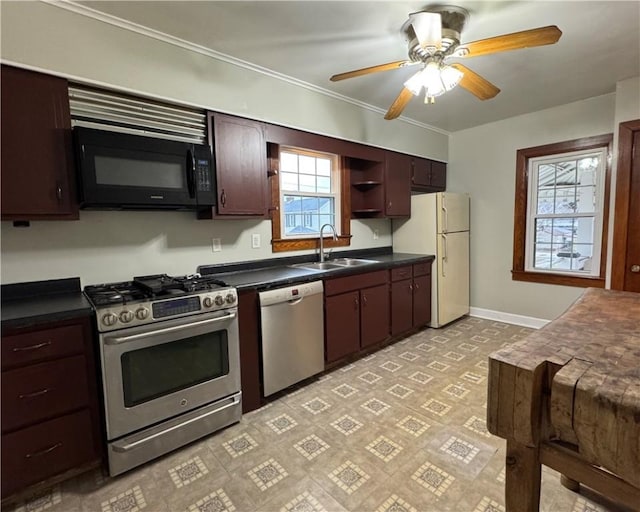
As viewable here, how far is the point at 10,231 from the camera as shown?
1.90 m

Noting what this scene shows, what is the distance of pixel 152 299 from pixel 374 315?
204 cm

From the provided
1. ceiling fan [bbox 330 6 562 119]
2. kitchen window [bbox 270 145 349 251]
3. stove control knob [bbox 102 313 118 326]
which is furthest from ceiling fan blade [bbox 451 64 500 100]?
stove control knob [bbox 102 313 118 326]

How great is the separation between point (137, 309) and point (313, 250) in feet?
6.39

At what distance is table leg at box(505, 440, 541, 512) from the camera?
3.24 ft

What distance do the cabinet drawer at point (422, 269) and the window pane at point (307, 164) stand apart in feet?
5.04

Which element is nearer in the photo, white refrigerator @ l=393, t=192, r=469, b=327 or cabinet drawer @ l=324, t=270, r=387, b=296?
cabinet drawer @ l=324, t=270, r=387, b=296

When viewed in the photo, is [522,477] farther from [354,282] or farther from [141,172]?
[141,172]

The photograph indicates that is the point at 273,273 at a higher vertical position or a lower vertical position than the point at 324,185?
lower

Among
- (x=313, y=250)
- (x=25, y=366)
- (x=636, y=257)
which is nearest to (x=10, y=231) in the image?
(x=25, y=366)

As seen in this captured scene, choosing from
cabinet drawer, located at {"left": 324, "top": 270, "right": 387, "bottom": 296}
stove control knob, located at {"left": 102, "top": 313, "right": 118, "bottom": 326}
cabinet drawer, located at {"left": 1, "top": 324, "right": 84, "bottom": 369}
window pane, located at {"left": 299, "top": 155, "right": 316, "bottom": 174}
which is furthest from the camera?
window pane, located at {"left": 299, "top": 155, "right": 316, "bottom": 174}

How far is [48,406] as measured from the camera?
162cm

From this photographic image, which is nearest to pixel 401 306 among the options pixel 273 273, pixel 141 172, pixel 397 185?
pixel 397 185

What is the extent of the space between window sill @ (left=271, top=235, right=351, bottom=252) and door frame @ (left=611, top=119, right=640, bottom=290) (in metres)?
2.53

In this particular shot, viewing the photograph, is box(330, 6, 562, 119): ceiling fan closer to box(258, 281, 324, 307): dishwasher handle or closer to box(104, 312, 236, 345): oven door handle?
box(258, 281, 324, 307): dishwasher handle
